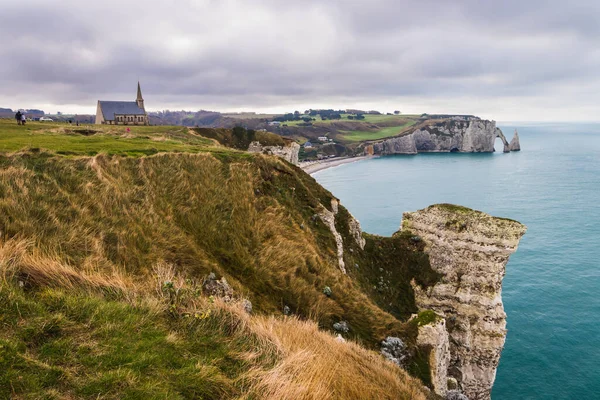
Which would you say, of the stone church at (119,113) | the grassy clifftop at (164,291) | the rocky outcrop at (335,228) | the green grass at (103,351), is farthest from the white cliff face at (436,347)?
the stone church at (119,113)

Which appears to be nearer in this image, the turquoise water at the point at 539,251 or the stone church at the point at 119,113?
the turquoise water at the point at 539,251

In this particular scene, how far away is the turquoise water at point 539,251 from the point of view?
1547 inches

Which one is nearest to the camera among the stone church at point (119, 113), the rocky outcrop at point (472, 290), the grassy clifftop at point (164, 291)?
the grassy clifftop at point (164, 291)

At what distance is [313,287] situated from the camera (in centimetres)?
1995

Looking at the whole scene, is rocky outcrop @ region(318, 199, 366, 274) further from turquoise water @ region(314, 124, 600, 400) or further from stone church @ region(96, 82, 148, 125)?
stone church @ region(96, 82, 148, 125)

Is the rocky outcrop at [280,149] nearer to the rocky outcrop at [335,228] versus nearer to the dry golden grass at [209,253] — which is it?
the rocky outcrop at [335,228]

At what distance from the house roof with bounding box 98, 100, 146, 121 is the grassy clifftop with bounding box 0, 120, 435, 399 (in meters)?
71.9

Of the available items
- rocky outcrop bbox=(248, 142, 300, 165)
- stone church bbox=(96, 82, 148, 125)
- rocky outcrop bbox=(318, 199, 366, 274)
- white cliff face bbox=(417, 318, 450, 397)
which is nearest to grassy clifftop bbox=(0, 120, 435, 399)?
white cliff face bbox=(417, 318, 450, 397)

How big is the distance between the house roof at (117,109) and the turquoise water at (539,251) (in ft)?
222

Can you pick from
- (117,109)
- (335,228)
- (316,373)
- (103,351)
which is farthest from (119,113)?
(316,373)

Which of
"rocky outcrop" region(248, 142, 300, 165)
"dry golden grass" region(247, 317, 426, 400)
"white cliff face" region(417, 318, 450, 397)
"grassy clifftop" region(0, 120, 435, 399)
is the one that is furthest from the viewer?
"rocky outcrop" region(248, 142, 300, 165)

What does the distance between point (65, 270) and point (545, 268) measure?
242ft

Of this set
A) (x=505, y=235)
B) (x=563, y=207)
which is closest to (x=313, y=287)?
(x=505, y=235)

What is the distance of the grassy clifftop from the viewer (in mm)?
6414
